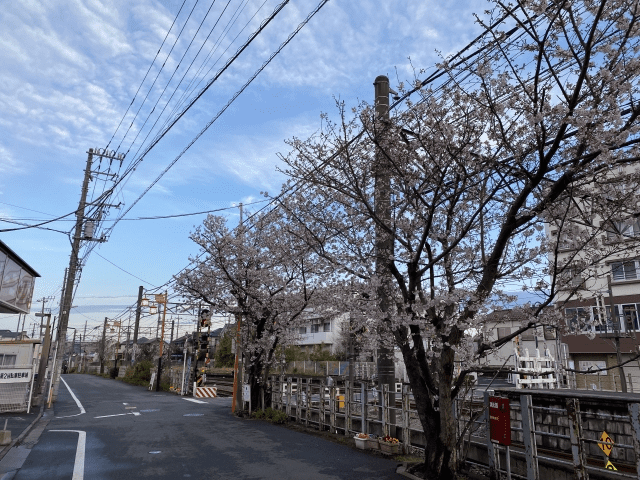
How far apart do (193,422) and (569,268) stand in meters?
13.6

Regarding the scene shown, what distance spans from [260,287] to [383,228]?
9980 mm

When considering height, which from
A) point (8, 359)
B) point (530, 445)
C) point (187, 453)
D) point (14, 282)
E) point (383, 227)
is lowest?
point (187, 453)

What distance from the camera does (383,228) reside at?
28.8ft

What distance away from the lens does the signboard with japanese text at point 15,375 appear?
16703 mm

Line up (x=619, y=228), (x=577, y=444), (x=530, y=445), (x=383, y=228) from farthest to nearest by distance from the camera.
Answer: (x=619, y=228) < (x=383, y=228) < (x=530, y=445) < (x=577, y=444)

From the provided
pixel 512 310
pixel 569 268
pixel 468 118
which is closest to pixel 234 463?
pixel 512 310

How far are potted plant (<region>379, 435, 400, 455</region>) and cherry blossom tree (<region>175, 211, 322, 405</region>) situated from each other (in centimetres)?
632

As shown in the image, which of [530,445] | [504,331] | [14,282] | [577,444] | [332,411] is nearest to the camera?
[577,444]

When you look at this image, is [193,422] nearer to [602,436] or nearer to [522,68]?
[602,436]

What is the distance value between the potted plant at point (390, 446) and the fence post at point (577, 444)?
4.45 m

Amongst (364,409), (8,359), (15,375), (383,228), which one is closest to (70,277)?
(8,359)

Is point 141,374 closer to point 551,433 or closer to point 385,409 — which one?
point 385,409

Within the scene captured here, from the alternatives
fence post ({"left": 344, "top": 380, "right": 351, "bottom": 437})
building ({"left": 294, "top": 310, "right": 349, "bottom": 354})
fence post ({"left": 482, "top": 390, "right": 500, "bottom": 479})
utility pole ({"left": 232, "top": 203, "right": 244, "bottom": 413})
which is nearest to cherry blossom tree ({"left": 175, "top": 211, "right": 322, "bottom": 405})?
utility pole ({"left": 232, "top": 203, "right": 244, "bottom": 413})

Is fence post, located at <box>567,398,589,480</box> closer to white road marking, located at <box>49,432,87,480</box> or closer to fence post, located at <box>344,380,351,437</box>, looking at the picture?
fence post, located at <box>344,380,351,437</box>
